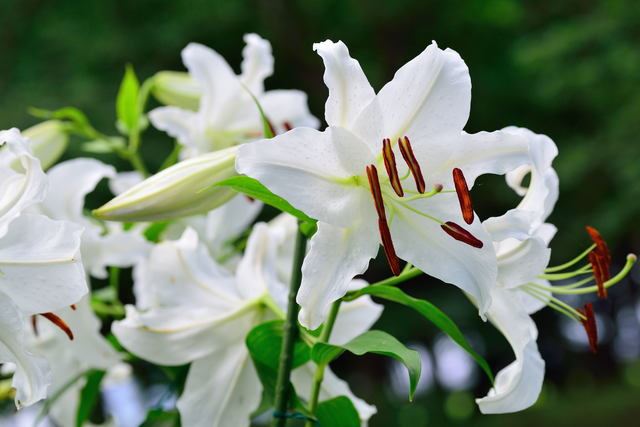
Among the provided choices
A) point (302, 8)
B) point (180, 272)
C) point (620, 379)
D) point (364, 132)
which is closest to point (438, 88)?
point (364, 132)

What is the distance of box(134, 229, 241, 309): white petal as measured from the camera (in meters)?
0.78

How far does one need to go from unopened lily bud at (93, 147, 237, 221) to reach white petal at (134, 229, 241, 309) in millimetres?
140

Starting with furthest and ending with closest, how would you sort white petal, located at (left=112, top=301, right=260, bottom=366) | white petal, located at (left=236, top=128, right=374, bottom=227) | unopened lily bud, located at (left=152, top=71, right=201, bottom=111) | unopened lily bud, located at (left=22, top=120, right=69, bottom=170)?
unopened lily bud, located at (left=152, top=71, right=201, bottom=111)
unopened lily bud, located at (left=22, top=120, right=69, bottom=170)
white petal, located at (left=112, top=301, right=260, bottom=366)
white petal, located at (left=236, top=128, right=374, bottom=227)

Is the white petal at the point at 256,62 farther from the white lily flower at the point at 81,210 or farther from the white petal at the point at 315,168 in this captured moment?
the white petal at the point at 315,168

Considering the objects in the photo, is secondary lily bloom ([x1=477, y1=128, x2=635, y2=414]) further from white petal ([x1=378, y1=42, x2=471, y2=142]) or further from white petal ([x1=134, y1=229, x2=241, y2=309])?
white petal ([x1=134, y1=229, x2=241, y2=309])

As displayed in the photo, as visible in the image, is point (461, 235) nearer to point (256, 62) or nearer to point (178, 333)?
point (178, 333)

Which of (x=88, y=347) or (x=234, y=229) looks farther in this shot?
(x=234, y=229)

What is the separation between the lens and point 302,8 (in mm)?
6055

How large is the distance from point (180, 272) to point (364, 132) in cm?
27

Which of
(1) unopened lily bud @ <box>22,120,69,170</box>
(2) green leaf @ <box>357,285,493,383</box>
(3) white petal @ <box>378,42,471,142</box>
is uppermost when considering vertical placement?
(3) white petal @ <box>378,42,471,142</box>

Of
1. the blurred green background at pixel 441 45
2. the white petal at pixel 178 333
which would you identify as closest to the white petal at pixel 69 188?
the white petal at pixel 178 333

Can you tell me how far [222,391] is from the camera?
A: 0.77 metres

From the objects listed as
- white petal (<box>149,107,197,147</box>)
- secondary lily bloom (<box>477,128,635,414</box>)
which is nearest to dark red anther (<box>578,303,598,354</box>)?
secondary lily bloom (<box>477,128,635,414</box>)

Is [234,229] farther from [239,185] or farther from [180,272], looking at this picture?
[239,185]
